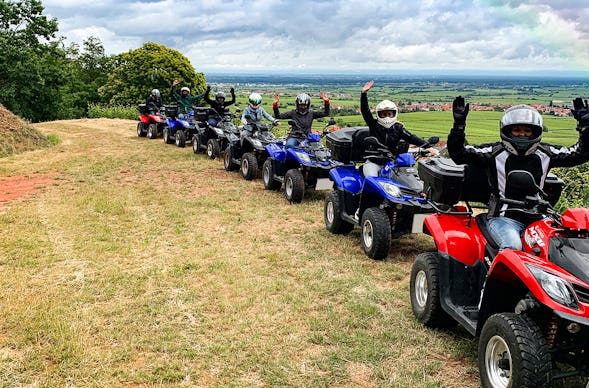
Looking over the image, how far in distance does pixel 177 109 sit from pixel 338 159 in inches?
466

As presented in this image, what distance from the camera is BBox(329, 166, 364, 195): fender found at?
689 cm

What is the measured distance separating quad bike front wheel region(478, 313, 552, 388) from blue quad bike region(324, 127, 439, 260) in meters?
2.47

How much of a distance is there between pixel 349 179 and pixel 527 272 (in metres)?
4.18

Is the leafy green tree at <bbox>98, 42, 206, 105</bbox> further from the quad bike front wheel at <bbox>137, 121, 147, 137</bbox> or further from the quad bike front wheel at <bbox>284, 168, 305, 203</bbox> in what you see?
the quad bike front wheel at <bbox>284, 168, 305, 203</bbox>

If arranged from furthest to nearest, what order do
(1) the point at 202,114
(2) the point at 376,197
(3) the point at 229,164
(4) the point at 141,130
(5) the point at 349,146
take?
(4) the point at 141,130 < (1) the point at 202,114 < (3) the point at 229,164 < (5) the point at 349,146 < (2) the point at 376,197

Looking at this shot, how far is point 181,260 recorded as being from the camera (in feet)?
20.0

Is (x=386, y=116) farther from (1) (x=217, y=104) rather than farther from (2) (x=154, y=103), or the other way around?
(2) (x=154, y=103)

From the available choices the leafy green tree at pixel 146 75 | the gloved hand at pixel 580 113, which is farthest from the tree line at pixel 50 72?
the gloved hand at pixel 580 113

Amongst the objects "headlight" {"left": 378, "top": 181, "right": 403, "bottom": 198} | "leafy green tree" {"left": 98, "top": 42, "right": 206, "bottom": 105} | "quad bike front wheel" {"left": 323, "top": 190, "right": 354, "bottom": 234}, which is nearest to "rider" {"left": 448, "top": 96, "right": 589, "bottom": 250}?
"headlight" {"left": 378, "top": 181, "right": 403, "bottom": 198}

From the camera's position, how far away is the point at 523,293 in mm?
3377

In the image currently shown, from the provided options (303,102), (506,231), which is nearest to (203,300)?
(506,231)

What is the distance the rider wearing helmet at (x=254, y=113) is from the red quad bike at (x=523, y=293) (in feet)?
26.0

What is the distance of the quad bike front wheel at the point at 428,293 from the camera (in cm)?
414

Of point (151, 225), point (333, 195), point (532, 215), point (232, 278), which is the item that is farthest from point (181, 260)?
point (532, 215)
